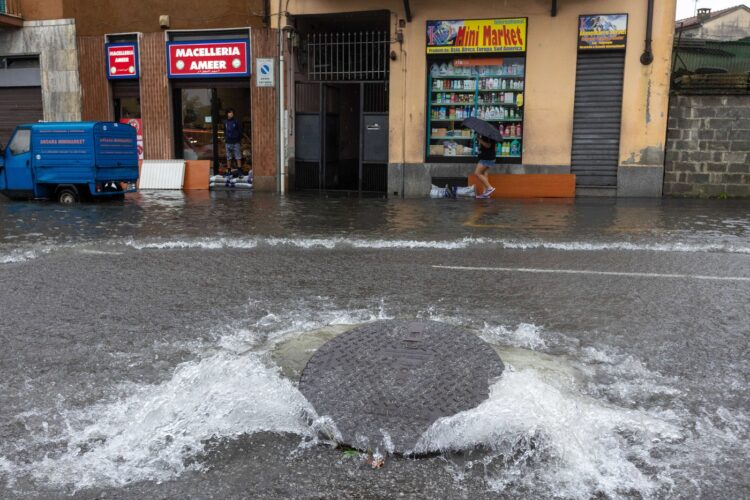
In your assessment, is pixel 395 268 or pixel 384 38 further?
pixel 384 38

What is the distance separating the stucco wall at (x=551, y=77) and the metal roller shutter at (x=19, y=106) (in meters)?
9.51

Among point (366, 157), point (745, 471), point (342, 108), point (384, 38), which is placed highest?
point (384, 38)

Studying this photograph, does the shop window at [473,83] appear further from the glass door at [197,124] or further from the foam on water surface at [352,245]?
the foam on water surface at [352,245]

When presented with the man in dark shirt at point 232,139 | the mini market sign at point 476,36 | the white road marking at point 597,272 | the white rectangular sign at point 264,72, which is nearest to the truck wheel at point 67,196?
the man in dark shirt at point 232,139

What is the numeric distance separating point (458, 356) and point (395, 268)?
3.49 m

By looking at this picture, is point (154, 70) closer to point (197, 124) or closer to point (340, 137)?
point (197, 124)

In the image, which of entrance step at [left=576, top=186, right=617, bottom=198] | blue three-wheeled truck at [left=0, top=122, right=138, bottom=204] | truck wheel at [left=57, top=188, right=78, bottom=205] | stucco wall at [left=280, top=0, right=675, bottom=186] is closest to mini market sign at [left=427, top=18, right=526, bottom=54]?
stucco wall at [left=280, top=0, right=675, bottom=186]

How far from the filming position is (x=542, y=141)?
51.4 ft

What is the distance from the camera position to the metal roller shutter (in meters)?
19.5

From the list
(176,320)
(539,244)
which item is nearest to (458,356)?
(176,320)

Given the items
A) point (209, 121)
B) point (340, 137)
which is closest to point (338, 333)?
point (340, 137)

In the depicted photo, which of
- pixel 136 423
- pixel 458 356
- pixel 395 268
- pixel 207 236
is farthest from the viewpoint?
pixel 207 236

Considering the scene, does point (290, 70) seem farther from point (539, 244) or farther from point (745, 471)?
point (745, 471)

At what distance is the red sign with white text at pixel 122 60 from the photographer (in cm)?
1825
